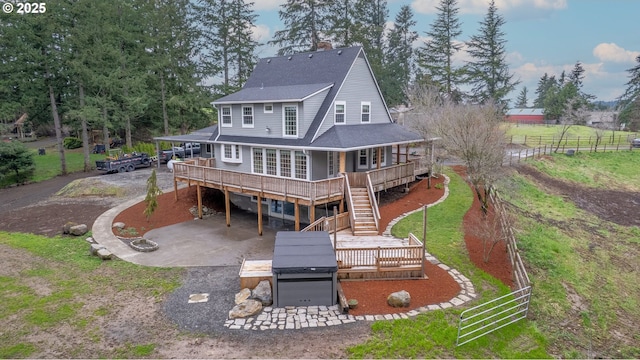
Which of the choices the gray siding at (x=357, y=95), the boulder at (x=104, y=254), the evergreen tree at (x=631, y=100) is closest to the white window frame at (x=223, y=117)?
the gray siding at (x=357, y=95)

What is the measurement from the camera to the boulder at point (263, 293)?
1051 cm

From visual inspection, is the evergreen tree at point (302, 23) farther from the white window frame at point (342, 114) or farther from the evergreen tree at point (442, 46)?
the white window frame at point (342, 114)

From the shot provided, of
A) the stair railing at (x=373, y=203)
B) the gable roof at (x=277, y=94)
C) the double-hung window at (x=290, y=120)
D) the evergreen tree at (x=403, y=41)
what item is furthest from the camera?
the evergreen tree at (x=403, y=41)

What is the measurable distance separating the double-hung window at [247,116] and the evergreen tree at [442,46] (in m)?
27.4

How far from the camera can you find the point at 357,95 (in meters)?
20.8

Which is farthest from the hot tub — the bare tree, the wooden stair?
the bare tree

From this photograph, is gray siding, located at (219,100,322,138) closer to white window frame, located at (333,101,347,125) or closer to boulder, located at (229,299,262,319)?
white window frame, located at (333,101,347,125)

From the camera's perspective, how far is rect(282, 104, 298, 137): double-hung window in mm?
19000

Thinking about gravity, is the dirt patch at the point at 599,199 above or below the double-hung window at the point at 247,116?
below

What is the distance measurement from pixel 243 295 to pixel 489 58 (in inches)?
1784

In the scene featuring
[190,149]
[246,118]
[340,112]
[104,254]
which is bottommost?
[104,254]

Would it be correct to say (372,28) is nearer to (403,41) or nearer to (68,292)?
(403,41)

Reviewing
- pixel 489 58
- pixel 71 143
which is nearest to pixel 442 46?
pixel 489 58

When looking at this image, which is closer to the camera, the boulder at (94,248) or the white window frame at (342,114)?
the boulder at (94,248)
